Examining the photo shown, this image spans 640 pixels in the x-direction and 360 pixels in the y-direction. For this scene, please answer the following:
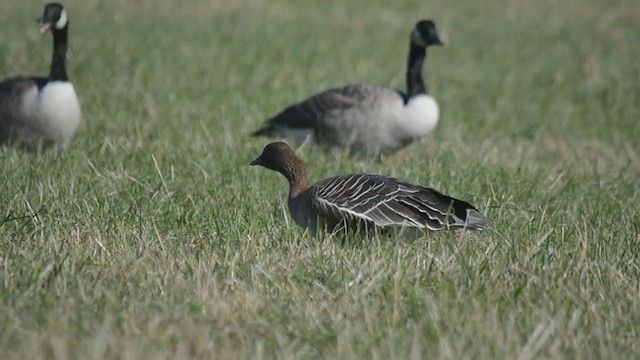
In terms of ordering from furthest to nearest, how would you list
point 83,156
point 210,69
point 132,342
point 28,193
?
point 210,69, point 83,156, point 28,193, point 132,342

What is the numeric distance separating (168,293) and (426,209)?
169cm

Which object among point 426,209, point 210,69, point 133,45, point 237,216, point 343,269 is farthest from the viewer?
point 133,45

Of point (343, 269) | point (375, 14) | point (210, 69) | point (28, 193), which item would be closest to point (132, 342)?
point (343, 269)

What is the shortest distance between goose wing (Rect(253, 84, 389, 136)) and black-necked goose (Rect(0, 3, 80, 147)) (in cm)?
168

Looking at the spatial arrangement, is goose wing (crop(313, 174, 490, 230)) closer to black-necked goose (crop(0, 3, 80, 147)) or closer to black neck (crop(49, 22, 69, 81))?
black-necked goose (crop(0, 3, 80, 147))

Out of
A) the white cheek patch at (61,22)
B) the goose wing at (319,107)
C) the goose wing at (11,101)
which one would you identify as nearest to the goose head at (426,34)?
the goose wing at (319,107)

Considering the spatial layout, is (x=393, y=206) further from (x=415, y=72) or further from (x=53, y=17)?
(x=53, y=17)

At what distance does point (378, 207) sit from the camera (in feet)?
19.4

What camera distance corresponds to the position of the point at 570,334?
14.0 ft

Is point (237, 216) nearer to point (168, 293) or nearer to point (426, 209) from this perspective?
point (426, 209)

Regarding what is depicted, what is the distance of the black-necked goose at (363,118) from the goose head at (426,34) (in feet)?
1.33

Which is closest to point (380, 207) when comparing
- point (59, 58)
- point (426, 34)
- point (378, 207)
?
point (378, 207)

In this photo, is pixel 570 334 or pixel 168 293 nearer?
pixel 570 334

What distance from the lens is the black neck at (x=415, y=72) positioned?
10.3 m
